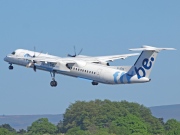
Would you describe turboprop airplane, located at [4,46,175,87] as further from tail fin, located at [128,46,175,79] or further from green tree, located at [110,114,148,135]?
green tree, located at [110,114,148,135]

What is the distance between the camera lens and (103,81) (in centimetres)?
10444

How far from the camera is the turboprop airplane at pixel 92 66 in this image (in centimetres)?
10075

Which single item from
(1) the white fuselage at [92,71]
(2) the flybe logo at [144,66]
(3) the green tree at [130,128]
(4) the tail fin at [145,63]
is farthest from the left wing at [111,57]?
(3) the green tree at [130,128]

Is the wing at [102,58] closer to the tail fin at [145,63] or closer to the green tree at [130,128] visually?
the tail fin at [145,63]

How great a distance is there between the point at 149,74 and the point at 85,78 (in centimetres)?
942

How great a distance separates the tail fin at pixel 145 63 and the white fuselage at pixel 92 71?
546 millimetres

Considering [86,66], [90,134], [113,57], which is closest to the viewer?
[86,66]

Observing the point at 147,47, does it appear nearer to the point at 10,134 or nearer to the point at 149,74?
the point at 149,74

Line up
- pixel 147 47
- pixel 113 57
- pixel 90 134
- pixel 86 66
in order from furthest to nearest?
pixel 90 134 < pixel 113 57 < pixel 86 66 < pixel 147 47

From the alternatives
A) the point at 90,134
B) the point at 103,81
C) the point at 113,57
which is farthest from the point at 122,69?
the point at 90,134

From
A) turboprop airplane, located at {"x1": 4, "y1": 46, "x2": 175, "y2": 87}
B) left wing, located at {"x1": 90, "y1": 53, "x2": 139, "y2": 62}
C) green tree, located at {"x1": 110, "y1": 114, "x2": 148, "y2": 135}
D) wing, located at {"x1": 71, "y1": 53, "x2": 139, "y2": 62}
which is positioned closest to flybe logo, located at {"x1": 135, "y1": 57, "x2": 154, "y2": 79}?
turboprop airplane, located at {"x1": 4, "y1": 46, "x2": 175, "y2": 87}

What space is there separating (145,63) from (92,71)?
24.6 feet

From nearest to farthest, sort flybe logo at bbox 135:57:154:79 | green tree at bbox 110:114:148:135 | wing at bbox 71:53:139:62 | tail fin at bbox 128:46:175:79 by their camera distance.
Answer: tail fin at bbox 128:46:175:79 < flybe logo at bbox 135:57:154:79 < wing at bbox 71:53:139:62 < green tree at bbox 110:114:148:135

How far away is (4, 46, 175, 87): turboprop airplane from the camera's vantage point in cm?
10075
